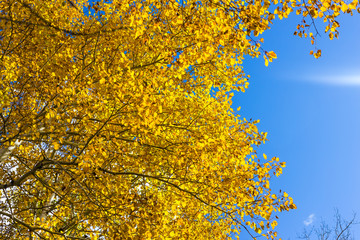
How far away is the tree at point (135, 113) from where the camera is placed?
453 centimetres

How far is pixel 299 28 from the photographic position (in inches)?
185

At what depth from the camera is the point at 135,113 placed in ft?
19.0

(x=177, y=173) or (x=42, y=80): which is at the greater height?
(x=42, y=80)

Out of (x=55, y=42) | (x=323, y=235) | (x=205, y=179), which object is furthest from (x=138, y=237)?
(x=323, y=235)

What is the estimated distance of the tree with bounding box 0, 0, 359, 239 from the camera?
453 centimetres

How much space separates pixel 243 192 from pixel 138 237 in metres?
2.73

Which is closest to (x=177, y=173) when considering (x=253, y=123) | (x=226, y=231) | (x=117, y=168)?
(x=117, y=168)

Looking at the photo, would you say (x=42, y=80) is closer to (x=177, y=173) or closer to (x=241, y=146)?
(x=177, y=173)

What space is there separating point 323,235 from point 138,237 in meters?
15.1

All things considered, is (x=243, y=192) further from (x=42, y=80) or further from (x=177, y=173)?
(x=42, y=80)

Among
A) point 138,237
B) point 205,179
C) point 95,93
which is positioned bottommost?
point 138,237

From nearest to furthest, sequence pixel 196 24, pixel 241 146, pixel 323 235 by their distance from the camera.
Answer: pixel 196 24, pixel 241 146, pixel 323 235

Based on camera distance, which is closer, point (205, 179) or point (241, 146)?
point (205, 179)

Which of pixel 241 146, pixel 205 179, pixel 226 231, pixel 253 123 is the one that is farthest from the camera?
pixel 226 231
